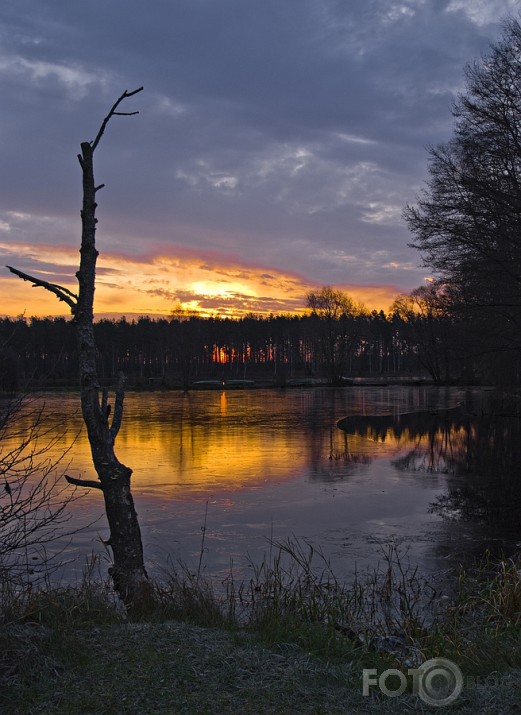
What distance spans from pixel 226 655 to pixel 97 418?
3.14 metres

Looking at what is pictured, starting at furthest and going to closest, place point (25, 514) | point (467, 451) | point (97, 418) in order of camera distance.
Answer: point (467, 451) < point (97, 418) < point (25, 514)

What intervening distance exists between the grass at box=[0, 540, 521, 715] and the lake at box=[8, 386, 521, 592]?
9.27 ft

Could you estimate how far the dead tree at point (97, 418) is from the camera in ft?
21.4

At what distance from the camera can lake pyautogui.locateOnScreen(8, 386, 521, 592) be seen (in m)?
9.88

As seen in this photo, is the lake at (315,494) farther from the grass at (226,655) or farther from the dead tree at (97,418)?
the grass at (226,655)

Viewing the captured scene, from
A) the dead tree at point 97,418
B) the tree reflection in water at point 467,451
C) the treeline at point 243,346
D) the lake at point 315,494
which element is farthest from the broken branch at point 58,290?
the treeline at point 243,346

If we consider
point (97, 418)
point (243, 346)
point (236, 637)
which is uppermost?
point (243, 346)

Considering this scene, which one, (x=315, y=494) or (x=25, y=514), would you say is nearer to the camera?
(x=25, y=514)

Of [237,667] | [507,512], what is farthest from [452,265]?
[237,667]

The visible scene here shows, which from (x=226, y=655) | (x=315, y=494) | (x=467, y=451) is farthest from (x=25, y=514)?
(x=467, y=451)

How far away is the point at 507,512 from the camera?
41.1ft

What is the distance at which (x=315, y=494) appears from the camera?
14055mm

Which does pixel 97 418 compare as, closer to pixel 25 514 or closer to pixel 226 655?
pixel 25 514

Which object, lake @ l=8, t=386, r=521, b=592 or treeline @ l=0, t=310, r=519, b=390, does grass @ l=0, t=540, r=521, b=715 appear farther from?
treeline @ l=0, t=310, r=519, b=390
